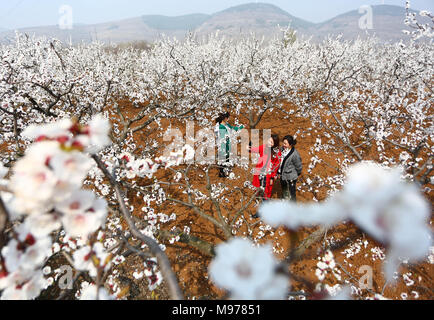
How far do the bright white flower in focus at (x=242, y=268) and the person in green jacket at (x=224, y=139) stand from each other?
4.55 metres

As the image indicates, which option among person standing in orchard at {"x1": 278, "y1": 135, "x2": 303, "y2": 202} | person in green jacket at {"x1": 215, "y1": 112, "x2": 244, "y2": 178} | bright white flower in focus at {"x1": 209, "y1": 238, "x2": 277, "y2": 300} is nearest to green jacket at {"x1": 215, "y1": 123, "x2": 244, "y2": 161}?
person in green jacket at {"x1": 215, "y1": 112, "x2": 244, "y2": 178}

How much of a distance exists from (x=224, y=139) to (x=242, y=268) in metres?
4.78

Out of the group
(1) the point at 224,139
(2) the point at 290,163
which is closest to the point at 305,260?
(2) the point at 290,163

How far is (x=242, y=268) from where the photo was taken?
77 centimetres

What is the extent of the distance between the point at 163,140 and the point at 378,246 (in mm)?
6886

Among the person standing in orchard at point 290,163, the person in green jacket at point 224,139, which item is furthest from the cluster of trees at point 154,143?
the person standing in orchard at point 290,163

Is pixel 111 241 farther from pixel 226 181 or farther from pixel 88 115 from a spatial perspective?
pixel 88 115

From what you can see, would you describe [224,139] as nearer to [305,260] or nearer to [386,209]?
[305,260]

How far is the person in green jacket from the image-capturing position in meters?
5.29

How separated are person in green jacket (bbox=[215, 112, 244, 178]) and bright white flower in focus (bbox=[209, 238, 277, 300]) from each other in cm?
455

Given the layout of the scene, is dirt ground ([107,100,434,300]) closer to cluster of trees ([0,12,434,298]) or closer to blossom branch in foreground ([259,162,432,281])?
cluster of trees ([0,12,434,298])

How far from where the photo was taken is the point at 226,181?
5.93 m
